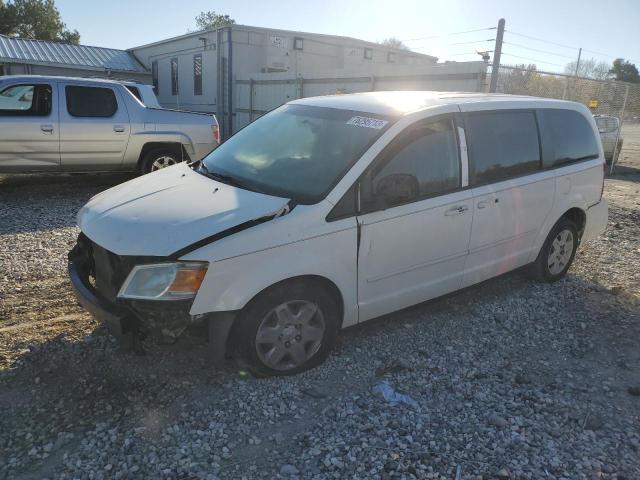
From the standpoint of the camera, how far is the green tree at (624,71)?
52.0 m

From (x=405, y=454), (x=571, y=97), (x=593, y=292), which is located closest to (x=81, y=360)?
(x=405, y=454)

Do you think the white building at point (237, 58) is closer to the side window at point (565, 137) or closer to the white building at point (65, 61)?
the white building at point (65, 61)

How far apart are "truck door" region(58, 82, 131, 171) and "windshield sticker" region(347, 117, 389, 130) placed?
5885 mm

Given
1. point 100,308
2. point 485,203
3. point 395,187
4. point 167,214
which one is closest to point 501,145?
point 485,203

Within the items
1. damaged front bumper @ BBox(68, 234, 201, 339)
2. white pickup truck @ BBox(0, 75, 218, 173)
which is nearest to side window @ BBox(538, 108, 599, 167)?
damaged front bumper @ BBox(68, 234, 201, 339)

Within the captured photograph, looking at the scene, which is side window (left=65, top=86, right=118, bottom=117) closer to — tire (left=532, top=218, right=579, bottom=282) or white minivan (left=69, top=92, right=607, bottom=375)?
white minivan (left=69, top=92, right=607, bottom=375)

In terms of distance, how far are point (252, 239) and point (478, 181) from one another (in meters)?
1.99

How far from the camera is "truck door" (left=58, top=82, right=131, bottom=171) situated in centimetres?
788

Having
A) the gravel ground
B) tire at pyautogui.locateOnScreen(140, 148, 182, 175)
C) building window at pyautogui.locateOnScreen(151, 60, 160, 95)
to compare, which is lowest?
the gravel ground

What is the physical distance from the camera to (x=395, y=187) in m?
3.23

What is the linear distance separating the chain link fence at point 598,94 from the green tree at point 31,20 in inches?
1869

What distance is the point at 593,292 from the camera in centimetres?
495

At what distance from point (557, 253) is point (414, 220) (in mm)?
2335

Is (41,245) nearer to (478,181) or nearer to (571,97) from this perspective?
(478,181)
